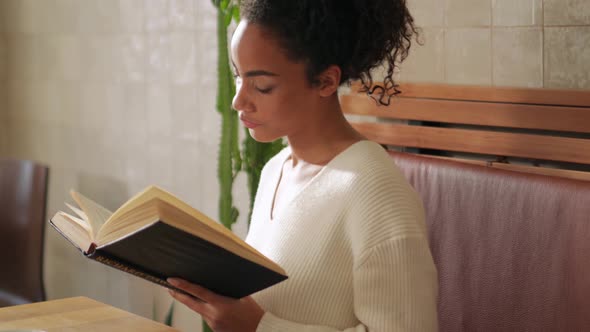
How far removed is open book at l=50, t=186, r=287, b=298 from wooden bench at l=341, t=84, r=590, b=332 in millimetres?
580

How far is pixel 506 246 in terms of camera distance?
1.75 m

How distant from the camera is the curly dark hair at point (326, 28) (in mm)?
1470

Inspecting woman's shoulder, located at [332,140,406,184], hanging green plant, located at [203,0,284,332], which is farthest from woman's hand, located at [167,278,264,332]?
hanging green plant, located at [203,0,284,332]

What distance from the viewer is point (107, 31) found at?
11.4ft

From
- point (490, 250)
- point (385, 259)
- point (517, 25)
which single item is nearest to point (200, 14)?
point (517, 25)

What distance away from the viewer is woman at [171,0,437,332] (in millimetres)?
1375

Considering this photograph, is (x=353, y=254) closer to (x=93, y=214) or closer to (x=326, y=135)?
(x=326, y=135)

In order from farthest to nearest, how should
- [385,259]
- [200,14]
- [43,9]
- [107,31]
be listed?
[43,9] → [107,31] → [200,14] → [385,259]

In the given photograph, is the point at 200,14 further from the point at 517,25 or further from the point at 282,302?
the point at 282,302

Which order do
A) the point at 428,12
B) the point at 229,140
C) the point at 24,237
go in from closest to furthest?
the point at 428,12 < the point at 229,140 < the point at 24,237

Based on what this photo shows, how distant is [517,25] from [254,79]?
2.37 ft

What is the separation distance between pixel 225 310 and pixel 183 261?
17 cm

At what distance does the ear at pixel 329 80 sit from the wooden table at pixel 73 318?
0.48 metres

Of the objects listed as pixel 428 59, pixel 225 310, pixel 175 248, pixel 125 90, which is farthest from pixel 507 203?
pixel 125 90
